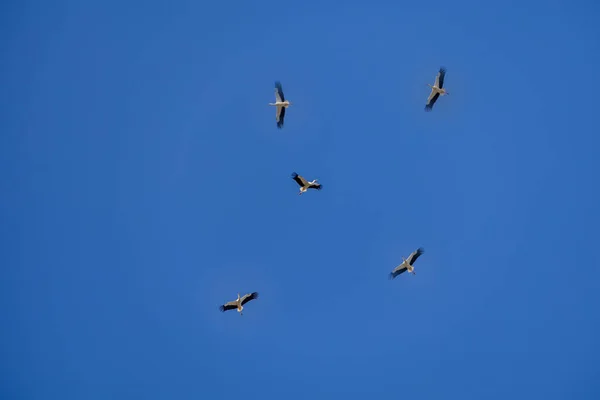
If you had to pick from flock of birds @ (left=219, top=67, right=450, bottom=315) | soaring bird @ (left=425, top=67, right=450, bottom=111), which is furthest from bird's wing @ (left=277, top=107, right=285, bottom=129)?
soaring bird @ (left=425, top=67, right=450, bottom=111)

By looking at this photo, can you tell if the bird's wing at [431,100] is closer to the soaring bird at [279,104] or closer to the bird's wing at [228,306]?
the soaring bird at [279,104]

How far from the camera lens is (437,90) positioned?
55812 millimetres

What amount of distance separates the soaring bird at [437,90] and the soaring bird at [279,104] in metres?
10.7

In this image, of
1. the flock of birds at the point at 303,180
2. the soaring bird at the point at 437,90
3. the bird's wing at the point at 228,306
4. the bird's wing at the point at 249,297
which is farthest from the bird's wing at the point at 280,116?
the bird's wing at the point at 228,306

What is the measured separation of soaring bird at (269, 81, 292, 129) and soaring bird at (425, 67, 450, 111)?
10.7 meters

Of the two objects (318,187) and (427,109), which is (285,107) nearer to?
(318,187)

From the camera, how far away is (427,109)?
56.6 m

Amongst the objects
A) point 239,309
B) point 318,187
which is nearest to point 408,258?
point 318,187

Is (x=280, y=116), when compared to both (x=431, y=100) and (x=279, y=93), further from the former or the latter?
(x=431, y=100)

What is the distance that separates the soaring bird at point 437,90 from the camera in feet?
179

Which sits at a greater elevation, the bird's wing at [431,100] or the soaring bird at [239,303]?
the bird's wing at [431,100]

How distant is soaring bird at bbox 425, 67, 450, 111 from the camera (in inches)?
2147

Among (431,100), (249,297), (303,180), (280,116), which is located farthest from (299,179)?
(431,100)

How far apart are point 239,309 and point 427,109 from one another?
68.7 ft
